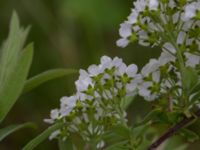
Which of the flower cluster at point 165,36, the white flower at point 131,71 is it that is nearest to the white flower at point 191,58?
the flower cluster at point 165,36

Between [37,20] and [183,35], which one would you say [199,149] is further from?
[183,35]

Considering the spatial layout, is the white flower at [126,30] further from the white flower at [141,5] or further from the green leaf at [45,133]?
the green leaf at [45,133]

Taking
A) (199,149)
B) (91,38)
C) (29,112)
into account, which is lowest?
(199,149)

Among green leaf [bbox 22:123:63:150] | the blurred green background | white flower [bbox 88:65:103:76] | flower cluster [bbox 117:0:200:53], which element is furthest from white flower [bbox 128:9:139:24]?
the blurred green background

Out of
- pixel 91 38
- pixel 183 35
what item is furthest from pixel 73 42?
pixel 183 35

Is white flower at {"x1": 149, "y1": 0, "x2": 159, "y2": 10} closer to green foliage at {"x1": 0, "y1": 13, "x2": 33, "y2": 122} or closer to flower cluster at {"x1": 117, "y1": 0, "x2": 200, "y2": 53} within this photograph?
flower cluster at {"x1": 117, "y1": 0, "x2": 200, "y2": 53}

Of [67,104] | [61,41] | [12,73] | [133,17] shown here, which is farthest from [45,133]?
[61,41]
